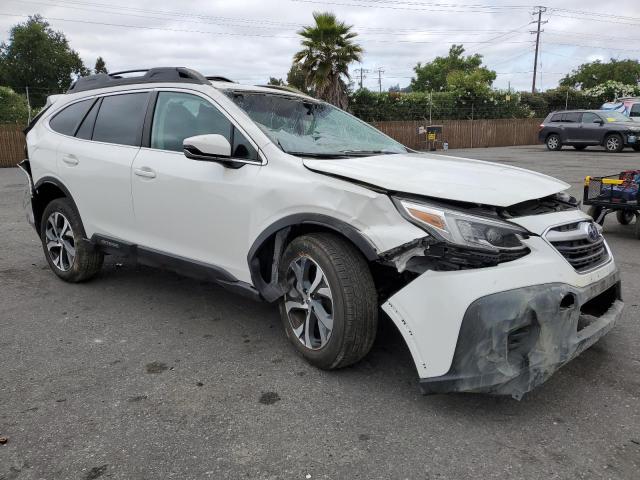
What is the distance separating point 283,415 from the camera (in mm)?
2816

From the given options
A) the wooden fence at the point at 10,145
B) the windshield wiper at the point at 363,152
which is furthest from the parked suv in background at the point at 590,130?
the wooden fence at the point at 10,145

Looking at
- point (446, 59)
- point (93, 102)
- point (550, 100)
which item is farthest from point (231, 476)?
point (446, 59)

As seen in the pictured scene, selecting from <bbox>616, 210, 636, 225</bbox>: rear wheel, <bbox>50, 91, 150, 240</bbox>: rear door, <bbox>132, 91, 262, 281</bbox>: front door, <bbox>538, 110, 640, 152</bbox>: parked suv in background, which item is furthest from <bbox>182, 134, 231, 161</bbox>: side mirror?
<bbox>538, 110, 640, 152</bbox>: parked suv in background

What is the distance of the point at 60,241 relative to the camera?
197 inches

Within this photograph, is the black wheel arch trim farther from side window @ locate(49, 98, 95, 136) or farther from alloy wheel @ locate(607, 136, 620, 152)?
alloy wheel @ locate(607, 136, 620, 152)

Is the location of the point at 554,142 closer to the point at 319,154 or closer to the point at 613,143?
the point at 613,143

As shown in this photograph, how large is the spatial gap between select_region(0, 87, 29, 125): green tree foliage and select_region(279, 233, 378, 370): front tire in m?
22.1

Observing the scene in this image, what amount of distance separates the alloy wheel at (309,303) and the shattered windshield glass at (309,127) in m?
0.76

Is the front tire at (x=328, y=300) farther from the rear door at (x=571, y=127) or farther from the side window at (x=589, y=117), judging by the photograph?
the rear door at (x=571, y=127)

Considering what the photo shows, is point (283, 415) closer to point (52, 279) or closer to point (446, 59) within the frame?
point (52, 279)

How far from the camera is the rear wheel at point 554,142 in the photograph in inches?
941

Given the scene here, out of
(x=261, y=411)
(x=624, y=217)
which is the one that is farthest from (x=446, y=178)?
(x=624, y=217)

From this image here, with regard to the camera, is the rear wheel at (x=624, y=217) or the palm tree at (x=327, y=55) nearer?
the rear wheel at (x=624, y=217)

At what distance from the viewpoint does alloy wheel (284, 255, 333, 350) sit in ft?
10.2
